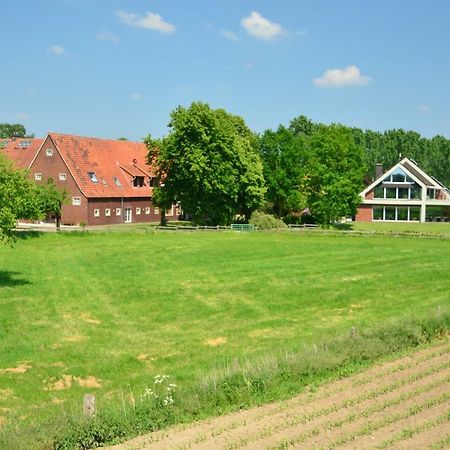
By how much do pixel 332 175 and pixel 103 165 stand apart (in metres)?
26.3

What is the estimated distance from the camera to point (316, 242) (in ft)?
177

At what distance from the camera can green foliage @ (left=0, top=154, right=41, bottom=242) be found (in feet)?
99.9

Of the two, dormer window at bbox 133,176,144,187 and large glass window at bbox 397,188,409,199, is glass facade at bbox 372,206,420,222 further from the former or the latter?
dormer window at bbox 133,176,144,187

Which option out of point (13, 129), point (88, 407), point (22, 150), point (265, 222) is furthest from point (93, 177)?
point (13, 129)

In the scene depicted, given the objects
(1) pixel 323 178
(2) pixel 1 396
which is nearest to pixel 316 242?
(1) pixel 323 178

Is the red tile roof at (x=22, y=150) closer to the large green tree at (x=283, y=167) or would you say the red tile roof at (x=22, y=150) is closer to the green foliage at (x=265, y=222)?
the large green tree at (x=283, y=167)

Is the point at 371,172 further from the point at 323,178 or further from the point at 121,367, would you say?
the point at 121,367

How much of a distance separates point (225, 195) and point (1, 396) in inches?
1818

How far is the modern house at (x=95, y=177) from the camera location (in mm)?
68125

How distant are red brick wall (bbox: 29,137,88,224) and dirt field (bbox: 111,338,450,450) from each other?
53741 mm

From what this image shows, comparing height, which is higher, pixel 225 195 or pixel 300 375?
pixel 225 195

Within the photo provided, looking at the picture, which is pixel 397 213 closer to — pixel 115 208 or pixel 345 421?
pixel 115 208

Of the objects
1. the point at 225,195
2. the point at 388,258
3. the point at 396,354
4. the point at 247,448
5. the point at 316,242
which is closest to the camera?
the point at 247,448

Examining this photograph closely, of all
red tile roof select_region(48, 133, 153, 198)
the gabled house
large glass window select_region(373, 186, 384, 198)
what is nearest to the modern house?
red tile roof select_region(48, 133, 153, 198)
